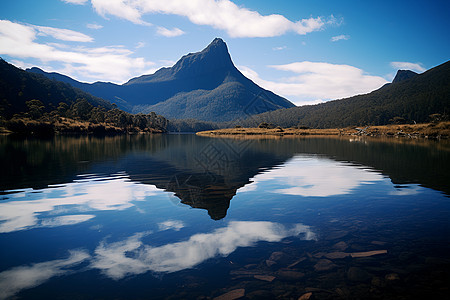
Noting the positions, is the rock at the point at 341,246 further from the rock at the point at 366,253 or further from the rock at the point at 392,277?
the rock at the point at 392,277

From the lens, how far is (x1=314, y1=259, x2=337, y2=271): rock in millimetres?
8547

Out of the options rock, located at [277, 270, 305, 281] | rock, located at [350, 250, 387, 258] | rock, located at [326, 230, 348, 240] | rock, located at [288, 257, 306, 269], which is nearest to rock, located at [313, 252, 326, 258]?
rock, located at [288, 257, 306, 269]

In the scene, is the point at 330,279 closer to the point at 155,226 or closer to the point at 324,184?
the point at 155,226

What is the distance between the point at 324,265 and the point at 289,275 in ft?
4.55

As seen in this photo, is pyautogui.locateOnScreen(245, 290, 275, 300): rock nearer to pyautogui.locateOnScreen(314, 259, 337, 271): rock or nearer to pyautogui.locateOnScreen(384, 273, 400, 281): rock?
pyautogui.locateOnScreen(314, 259, 337, 271): rock

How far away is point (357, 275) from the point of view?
8.14 m

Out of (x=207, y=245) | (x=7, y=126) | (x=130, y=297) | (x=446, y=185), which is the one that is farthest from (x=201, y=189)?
(x=7, y=126)

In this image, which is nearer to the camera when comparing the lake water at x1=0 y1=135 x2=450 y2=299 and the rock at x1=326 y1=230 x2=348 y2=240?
the lake water at x1=0 y1=135 x2=450 y2=299

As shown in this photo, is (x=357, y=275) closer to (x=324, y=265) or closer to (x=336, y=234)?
(x=324, y=265)

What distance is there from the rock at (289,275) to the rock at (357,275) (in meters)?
1.40

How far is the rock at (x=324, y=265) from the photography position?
855 centimetres

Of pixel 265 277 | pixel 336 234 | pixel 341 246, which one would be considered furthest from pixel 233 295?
pixel 336 234

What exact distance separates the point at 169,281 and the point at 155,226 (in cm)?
499

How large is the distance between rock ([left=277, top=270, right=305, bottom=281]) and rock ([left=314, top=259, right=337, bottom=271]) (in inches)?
28.3
